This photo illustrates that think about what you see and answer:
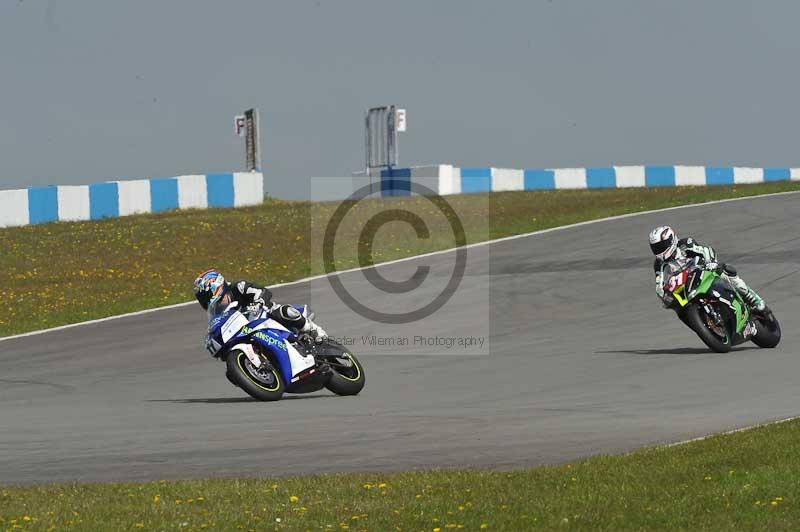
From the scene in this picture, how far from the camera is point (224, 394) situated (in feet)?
50.6

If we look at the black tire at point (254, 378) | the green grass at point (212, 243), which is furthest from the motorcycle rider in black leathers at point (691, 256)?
the green grass at point (212, 243)

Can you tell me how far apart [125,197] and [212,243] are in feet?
24.1

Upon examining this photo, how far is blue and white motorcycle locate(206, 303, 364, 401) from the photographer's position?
13.9 metres

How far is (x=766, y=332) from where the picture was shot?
54.3ft

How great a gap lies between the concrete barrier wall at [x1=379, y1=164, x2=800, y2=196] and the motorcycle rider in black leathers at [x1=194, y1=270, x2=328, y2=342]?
3108 cm

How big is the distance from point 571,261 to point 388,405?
12875 mm

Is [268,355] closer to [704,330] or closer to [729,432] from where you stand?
[704,330]

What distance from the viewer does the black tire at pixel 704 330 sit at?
1623 centimetres

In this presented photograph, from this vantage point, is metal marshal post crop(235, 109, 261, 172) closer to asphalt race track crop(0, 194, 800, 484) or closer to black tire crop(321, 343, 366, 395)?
asphalt race track crop(0, 194, 800, 484)

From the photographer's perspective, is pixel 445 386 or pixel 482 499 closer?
pixel 482 499

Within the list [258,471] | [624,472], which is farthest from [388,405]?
[624,472]

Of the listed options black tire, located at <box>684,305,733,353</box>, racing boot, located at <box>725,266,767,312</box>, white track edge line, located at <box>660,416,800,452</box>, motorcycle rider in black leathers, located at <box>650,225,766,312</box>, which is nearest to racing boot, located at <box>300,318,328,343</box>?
motorcycle rider in black leathers, located at <box>650,225,766,312</box>

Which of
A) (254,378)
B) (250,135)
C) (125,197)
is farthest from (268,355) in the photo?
(250,135)

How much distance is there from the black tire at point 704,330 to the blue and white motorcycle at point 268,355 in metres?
4.21
